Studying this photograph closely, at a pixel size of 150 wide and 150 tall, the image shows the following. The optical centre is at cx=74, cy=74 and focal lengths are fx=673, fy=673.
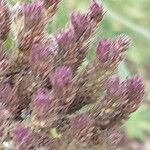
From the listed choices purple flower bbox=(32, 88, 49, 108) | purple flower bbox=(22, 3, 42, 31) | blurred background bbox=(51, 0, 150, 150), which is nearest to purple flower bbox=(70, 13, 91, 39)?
purple flower bbox=(22, 3, 42, 31)

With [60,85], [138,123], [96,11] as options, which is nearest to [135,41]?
[138,123]

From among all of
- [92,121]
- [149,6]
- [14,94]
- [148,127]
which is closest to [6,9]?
[14,94]

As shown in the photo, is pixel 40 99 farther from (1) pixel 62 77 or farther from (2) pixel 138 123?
(2) pixel 138 123

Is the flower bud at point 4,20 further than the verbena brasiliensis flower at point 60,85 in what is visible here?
Yes

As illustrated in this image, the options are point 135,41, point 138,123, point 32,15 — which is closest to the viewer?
point 32,15

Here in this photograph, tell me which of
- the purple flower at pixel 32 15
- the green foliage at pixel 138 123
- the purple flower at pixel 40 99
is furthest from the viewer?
the green foliage at pixel 138 123

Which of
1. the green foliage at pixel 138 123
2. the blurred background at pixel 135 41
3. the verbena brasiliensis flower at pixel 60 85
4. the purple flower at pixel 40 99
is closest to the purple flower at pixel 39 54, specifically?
the verbena brasiliensis flower at pixel 60 85

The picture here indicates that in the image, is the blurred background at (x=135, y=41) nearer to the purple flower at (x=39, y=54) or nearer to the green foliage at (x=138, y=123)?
the green foliage at (x=138, y=123)

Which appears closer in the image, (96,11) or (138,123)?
(96,11)
